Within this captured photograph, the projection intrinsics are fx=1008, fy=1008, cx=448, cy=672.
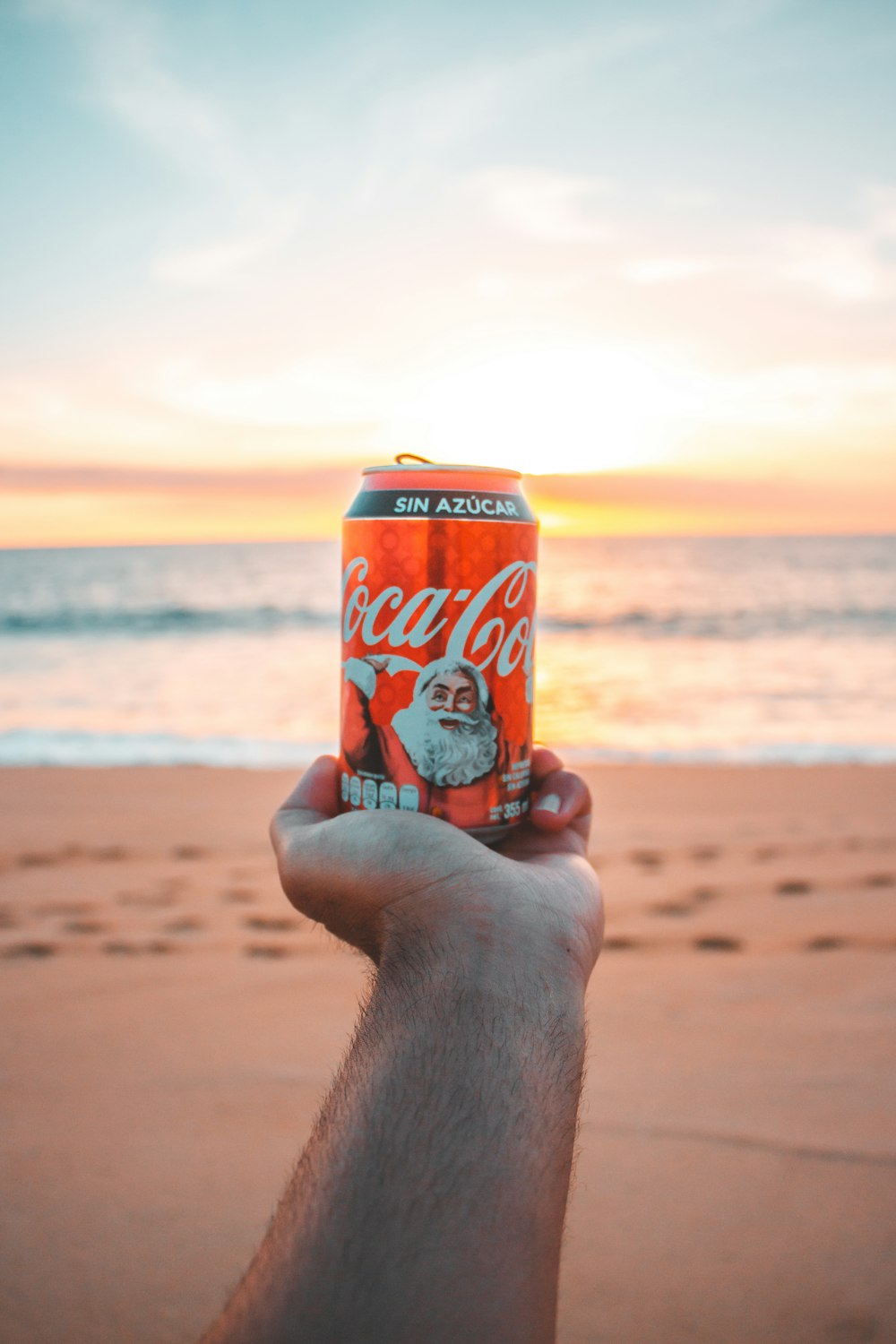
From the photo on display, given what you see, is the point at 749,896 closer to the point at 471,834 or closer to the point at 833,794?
the point at 833,794

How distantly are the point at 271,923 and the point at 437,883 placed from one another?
230 cm

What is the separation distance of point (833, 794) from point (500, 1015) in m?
4.49

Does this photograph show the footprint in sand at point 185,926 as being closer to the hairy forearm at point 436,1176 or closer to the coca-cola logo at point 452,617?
the coca-cola logo at point 452,617

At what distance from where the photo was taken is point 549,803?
5.45ft

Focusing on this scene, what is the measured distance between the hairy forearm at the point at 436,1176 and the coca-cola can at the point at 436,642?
375mm

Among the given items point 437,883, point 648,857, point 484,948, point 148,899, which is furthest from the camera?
point 648,857

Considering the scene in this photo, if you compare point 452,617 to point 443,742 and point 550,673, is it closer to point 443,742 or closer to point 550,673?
point 443,742

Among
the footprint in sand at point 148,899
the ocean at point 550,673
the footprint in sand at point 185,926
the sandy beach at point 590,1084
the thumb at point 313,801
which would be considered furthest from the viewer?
the ocean at point 550,673

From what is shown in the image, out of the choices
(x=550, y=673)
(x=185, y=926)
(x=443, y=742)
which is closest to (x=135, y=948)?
(x=185, y=926)

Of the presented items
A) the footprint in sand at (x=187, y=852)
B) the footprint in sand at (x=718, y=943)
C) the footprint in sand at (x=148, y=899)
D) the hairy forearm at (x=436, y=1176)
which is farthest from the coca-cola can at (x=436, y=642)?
the footprint in sand at (x=187, y=852)

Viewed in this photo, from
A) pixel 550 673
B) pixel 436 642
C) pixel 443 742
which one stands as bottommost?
pixel 550 673

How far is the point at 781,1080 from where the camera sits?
249 centimetres

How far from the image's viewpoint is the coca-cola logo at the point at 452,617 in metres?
1.47

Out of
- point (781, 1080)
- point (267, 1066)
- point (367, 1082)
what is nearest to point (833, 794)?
point (781, 1080)
